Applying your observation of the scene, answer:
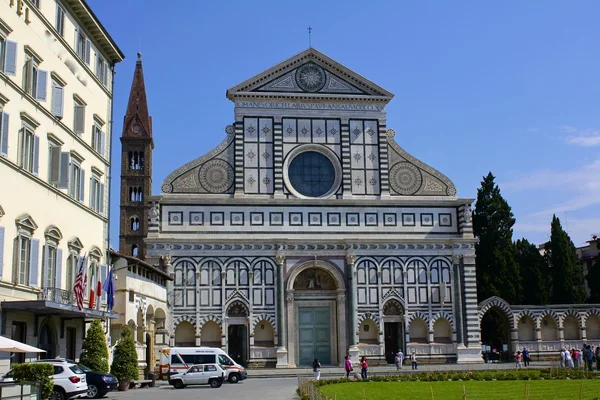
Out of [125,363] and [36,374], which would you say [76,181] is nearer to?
[125,363]

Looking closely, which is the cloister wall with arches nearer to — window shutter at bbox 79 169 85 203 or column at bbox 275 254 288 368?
column at bbox 275 254 288 368

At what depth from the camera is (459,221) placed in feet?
158

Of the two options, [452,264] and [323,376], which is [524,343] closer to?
[452,264]

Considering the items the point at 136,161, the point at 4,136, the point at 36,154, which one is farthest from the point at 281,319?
the point at 136,161

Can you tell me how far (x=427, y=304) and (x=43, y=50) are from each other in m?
29.0

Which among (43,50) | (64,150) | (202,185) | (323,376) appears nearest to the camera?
(43,50)

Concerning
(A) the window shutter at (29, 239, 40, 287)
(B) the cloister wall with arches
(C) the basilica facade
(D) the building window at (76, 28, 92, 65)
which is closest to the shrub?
(A) the window shutter at (29, 239, 40, 287)

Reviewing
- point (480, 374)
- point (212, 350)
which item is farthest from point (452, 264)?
point (212, 350)

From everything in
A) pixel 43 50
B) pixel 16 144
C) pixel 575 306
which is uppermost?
pixel 43 50

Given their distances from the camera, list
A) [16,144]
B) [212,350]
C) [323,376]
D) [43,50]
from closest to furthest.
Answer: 1. [16,144]
2. [43,50]
3. [212,350]
4. [323,376]

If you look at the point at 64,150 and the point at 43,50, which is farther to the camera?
the point at 64,150

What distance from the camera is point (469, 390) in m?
26.4

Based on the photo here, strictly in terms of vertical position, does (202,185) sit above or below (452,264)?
above

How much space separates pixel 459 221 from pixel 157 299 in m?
19.4
